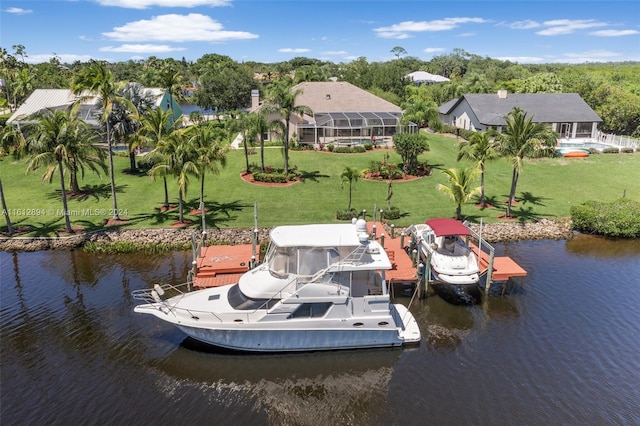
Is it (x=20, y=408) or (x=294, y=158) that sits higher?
(x=294, y=158)

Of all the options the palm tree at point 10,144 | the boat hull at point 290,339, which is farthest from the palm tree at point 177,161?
the boat hull at point 290,339

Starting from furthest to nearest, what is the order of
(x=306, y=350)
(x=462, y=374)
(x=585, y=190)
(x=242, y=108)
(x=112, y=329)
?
(x=242, y=108)
(x=585, y=190)
(x=112, y=329)
(x=306, y=350)
(x=462, y=374)

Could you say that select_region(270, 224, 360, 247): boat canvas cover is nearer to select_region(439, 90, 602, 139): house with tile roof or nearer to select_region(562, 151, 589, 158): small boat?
select_region(562, 151, 589, 158): small boat

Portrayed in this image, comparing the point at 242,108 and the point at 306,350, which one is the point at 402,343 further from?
the point at 242,108

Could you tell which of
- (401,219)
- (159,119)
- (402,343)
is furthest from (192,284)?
(401,219)

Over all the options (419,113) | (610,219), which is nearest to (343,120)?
(419,113)

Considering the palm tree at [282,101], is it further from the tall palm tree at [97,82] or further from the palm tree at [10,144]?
the palm tree at [10,144]

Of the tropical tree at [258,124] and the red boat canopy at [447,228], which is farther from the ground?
the tropical tree at [258,124]
